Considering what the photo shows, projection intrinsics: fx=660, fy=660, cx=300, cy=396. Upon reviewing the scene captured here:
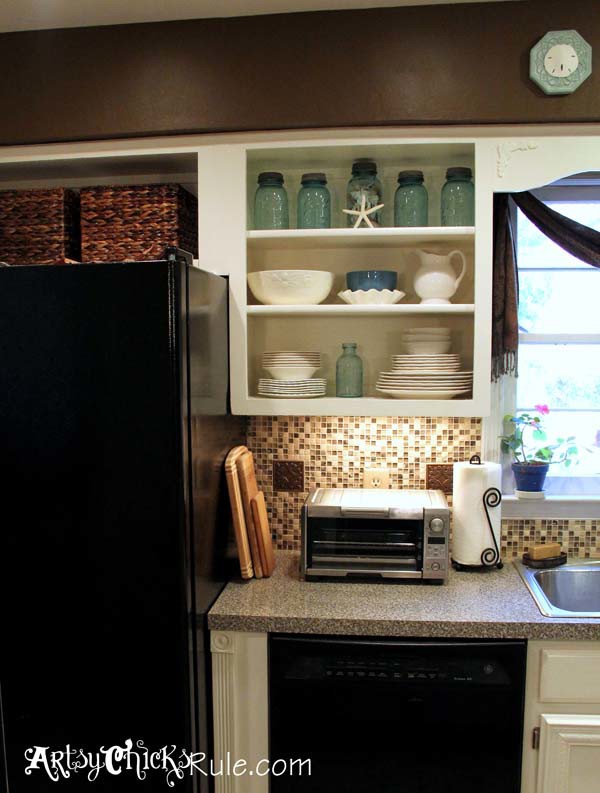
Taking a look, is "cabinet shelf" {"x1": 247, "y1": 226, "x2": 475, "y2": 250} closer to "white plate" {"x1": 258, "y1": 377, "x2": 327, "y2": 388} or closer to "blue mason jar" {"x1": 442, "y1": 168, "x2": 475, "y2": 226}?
"blue mason jar" {"x1": 442, "y1": 168, "x2": 475, "y2": 226}

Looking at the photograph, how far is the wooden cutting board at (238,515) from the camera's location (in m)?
1.96

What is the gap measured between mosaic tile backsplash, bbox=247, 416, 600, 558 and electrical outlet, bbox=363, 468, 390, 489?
17mm

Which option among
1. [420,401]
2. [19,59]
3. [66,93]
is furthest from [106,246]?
[420,401]

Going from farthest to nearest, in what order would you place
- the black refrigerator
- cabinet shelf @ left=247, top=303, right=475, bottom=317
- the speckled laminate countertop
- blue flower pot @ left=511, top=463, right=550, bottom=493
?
blue flower pot @ left=511, top=463, right=550, bottom=493
cabinet shelf @ left=247, top=303, right=475, bottom=317
the speckled laminate countertop
the black refrigerator

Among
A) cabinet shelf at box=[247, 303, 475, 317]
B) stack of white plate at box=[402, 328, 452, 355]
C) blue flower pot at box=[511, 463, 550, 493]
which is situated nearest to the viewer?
cabinet shelf at box=[247, 303, 475, 317]

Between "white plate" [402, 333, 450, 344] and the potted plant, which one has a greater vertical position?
"white plate" [402, 333, 450, 344]

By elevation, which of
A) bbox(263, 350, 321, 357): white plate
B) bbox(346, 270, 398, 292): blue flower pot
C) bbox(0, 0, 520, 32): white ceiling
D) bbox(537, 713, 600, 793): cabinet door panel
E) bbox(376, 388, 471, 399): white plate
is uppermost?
bbox(0, 0, 520, 32): white ceiling

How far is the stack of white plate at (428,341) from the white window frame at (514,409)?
12.0 inches

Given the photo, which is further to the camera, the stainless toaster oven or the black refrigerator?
the stainless toaster oven

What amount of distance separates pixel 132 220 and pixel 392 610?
140 cm

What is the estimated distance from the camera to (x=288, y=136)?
6.54ft

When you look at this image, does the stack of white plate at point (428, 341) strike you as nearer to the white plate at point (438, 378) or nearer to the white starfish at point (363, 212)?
the white plate at point (438, 378)

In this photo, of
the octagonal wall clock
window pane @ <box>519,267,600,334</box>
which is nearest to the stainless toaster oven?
window pane @ <box>519,267,600,334</box>

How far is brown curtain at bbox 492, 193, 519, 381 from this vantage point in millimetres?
2133
